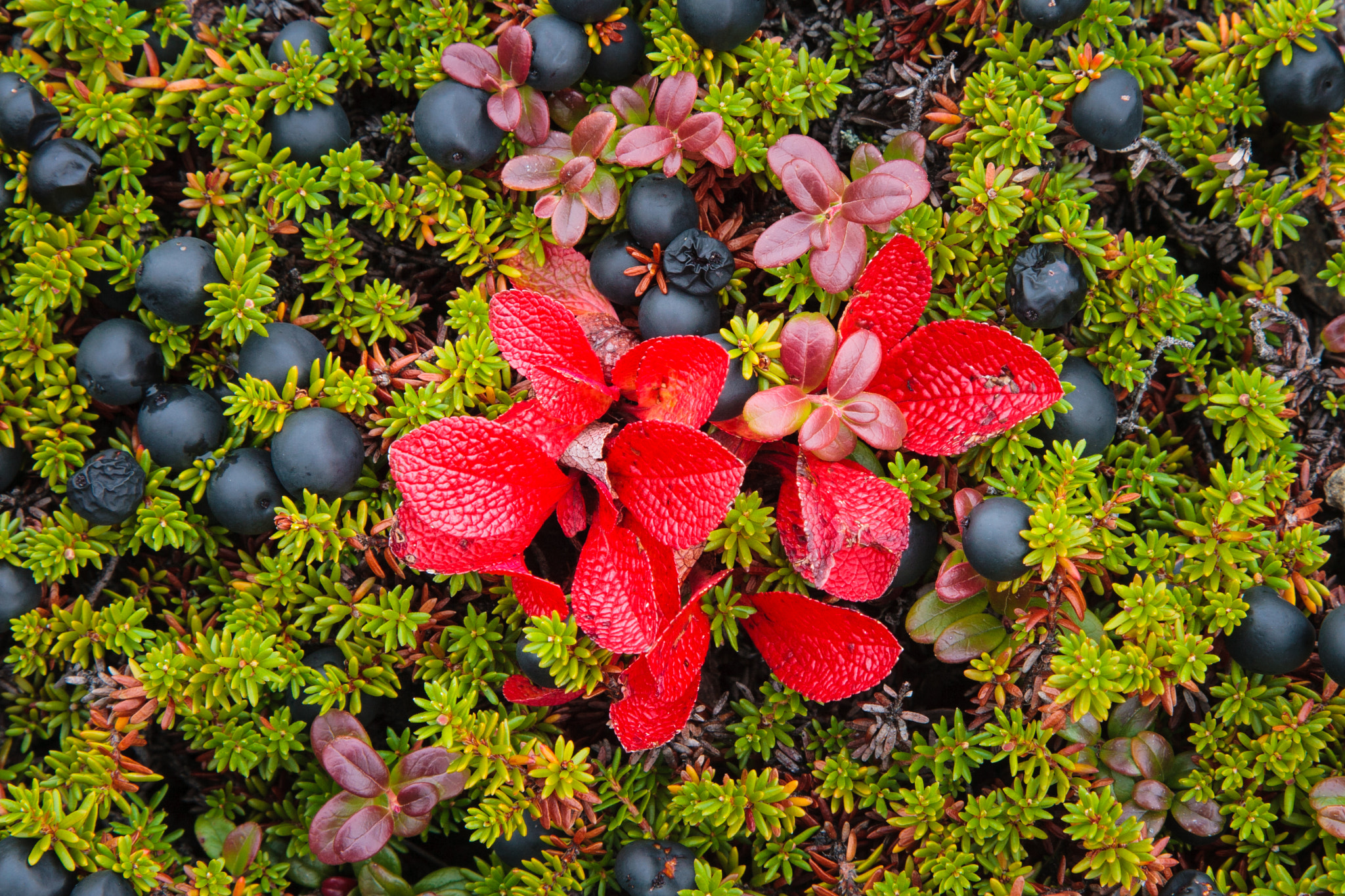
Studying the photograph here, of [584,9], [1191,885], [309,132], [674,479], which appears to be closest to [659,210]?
[584,9]

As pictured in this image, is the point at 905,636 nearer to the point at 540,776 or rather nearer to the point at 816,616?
the point at 816,616

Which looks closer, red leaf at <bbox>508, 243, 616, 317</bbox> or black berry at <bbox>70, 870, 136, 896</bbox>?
black berry at <bbox>70, 870, 136, 896</bbox>

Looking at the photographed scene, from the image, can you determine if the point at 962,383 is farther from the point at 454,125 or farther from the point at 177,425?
the point at 177,425

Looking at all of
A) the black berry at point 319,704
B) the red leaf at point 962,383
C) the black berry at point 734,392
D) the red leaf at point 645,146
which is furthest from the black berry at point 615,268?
the black berry at point 319,704

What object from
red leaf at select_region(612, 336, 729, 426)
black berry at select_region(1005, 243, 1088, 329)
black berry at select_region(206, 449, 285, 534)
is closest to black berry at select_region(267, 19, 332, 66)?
black berry at select_region(206, 449, 285, 534)

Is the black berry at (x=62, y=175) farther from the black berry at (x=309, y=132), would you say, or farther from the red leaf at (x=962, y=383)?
the red leaf at (x=962, y=383)

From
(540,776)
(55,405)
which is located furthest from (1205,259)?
(55,405)

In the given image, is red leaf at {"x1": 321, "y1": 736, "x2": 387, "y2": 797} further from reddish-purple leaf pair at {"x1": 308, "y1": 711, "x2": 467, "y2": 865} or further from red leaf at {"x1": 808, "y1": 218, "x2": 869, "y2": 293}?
red leaf at {"x1": 808, "y1": 218, "x2": 869, "y2": 293}

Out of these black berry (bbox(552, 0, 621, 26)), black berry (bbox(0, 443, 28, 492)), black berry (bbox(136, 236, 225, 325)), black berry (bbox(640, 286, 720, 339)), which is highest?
black berry (bbox(552, 0, 621, 26))
